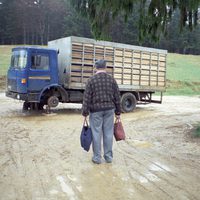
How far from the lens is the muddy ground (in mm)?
4688

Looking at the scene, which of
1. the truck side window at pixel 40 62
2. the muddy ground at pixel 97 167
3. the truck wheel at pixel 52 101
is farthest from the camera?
the truck wheel at pixel 52 101

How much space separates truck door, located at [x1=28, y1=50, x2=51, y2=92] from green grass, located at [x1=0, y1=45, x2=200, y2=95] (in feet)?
57.2

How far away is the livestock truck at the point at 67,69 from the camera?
12703 mm

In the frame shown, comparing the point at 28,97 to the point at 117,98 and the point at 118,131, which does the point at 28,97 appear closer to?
the point at 118,131

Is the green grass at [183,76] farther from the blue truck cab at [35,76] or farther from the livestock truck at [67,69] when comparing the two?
the blue truck cab at [35,76]

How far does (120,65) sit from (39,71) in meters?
3.60

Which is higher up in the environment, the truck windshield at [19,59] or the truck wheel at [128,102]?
the truck windshield at [19,59]

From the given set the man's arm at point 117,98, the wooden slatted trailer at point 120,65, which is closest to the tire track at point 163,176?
the man's arm at point 117,98

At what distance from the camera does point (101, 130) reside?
20.5 feet

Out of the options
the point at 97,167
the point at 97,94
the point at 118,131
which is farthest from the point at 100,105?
the point at 97,167

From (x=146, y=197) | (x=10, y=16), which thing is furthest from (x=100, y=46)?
(x=10, y=16)

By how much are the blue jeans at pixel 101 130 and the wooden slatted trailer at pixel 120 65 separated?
23.4ft

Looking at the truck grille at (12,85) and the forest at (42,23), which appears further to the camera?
the forest at (42,23)

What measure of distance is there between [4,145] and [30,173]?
2.38 meters
